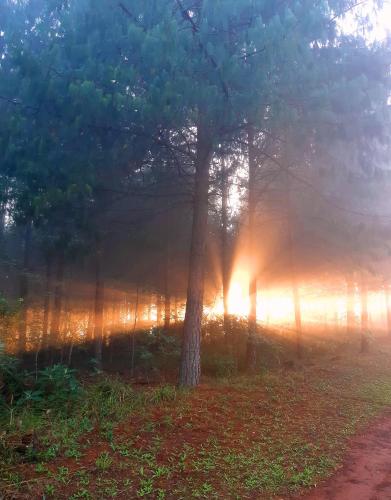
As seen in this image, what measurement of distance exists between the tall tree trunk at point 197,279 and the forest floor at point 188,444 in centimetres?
63

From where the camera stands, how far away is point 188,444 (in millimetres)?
6188

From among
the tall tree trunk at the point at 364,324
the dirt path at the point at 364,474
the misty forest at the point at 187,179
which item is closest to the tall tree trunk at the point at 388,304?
the tall tree trunk at the point at 364,324

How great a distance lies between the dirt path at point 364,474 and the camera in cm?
485

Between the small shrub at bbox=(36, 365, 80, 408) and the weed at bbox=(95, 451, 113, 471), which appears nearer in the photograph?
the weed at bbox=(95, 451, 113, 471)

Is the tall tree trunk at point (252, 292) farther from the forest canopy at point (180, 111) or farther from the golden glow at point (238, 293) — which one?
the golden glow at point (238, 293)

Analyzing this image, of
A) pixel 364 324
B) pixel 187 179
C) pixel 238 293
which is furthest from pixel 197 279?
pixel 364 324

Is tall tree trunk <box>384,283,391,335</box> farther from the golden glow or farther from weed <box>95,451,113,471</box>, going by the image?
weed <box>95,451,113,471</box>

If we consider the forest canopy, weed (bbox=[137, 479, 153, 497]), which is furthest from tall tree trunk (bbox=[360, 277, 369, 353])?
weed (bbox=[137, 479, 153, 497])

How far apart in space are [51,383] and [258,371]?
786cm

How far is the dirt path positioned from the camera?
4848mm

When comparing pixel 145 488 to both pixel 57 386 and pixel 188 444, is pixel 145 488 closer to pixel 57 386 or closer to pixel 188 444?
pixel 188 444

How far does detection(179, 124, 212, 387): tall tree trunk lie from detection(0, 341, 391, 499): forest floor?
0.63 m

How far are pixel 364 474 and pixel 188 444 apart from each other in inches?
101

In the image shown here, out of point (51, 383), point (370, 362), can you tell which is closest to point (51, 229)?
point (51, 383)
